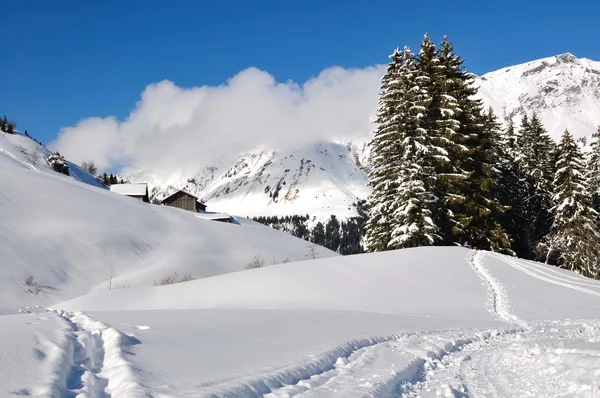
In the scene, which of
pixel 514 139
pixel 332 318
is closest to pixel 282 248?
pixel 514 139

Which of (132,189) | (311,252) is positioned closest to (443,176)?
(311,252)

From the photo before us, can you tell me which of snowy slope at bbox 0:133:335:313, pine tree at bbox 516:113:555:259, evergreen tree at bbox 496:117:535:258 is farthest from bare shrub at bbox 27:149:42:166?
pine tree at bbox 516:113:555:259

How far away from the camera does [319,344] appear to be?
337 inches

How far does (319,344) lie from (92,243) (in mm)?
33853

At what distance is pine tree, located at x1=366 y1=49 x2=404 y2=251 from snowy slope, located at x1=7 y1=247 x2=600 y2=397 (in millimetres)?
9758

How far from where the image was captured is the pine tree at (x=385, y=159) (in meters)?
28.2

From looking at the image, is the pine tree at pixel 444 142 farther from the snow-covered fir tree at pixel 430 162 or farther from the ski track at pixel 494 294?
the ski track at pixel 494 294

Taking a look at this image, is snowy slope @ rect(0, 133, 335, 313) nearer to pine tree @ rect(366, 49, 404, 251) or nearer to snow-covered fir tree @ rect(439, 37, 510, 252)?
pine tree @ rect(366, 49, 404, 251)

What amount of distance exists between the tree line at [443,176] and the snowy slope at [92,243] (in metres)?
18.8

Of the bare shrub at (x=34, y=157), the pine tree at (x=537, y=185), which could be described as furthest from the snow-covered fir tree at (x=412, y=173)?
the bare shrub at (x=34, y=157)

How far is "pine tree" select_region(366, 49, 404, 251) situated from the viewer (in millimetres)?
28203

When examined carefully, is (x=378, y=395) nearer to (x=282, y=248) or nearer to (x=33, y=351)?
(x=33, y=351)

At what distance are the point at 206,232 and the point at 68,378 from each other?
50.2 meters

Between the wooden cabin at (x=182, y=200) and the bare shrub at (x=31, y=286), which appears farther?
the wooden cabin at (x=182, y=200)
